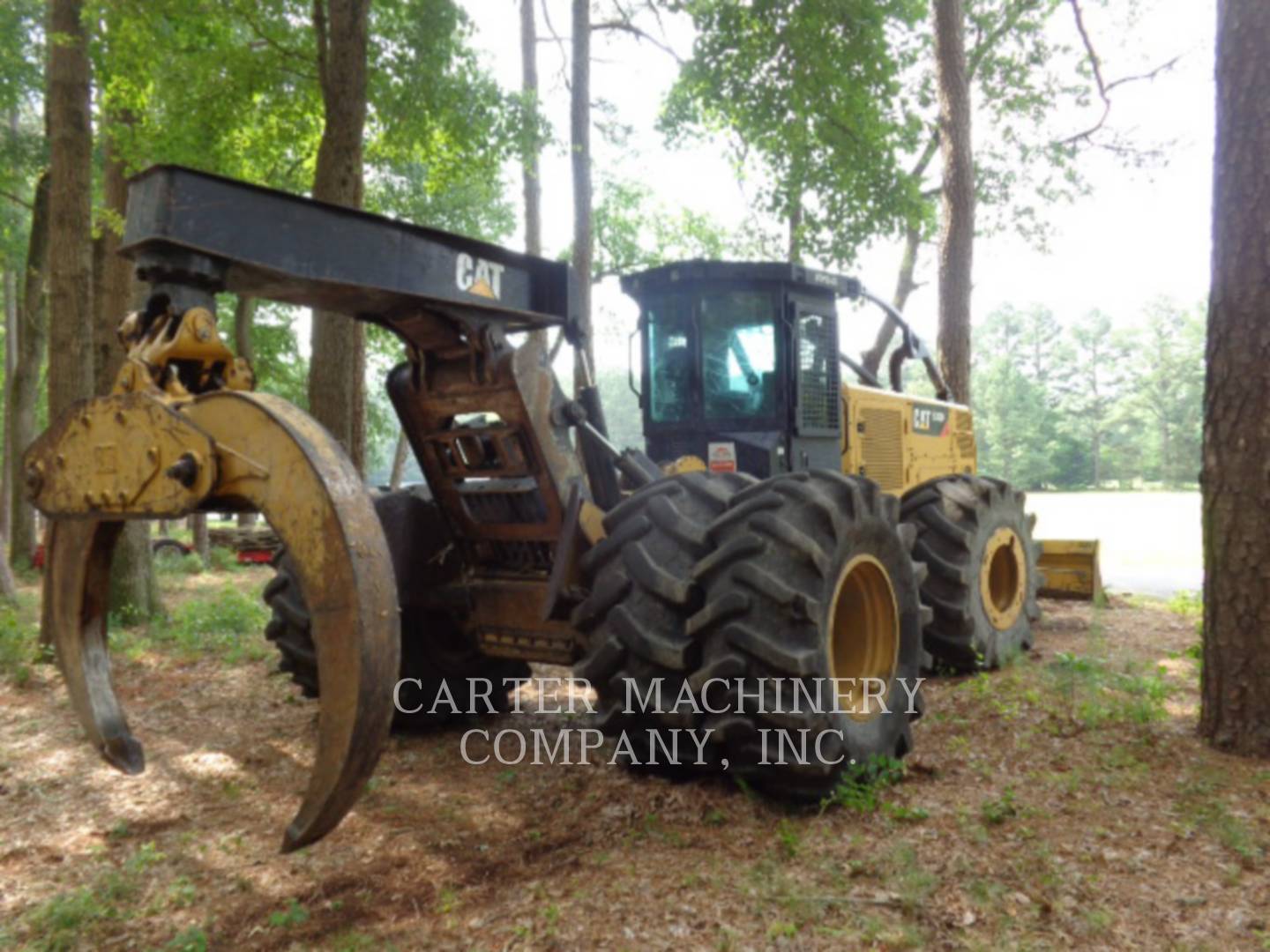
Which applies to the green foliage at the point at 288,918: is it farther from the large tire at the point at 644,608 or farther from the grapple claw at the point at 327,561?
the large tire at the point at 644,608

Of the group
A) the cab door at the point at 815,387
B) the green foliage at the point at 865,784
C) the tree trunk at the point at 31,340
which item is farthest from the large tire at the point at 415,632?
the tree trunk at the point at 31,340

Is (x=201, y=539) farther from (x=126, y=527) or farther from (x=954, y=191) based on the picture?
(x=954, y=191)

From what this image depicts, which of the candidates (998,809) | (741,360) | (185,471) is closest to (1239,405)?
(998,809)

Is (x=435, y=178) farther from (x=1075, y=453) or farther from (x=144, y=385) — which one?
(x=1075, y=453)

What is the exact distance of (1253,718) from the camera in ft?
13.5

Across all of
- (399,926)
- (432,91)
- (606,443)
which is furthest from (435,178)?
(399,926)

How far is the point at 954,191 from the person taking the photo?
A: 37.7ft

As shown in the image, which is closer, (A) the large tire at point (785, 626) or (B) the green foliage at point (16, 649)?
(A) the large tire at point (785, 626)

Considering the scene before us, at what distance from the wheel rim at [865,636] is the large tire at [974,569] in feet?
4.82

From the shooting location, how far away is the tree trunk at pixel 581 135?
14.9 m

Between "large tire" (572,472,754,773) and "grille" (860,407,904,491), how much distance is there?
3.20 metres

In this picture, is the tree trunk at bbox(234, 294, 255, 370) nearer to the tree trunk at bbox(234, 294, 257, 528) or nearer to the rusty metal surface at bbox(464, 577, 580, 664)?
the tree trunk at bbox(234, 294, 257, 528)

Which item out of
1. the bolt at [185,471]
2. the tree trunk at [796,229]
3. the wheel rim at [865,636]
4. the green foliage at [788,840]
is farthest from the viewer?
the tree trunk at [796,229]

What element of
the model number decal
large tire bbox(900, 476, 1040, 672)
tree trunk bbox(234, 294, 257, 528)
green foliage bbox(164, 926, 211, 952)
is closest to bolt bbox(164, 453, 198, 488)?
green foliage bbox(164, 926, 211, 952)
